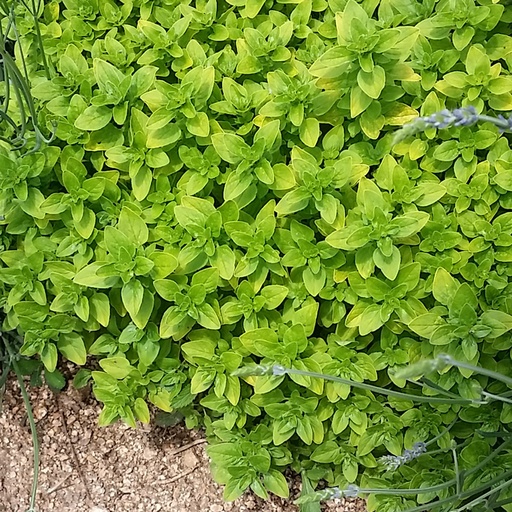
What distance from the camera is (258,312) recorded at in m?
1.71

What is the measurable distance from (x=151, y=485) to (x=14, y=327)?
0.66m

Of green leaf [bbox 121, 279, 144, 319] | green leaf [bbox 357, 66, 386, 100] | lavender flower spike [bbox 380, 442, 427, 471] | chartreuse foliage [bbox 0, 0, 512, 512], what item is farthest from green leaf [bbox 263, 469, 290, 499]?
green leaf [bbox 357, 66, 386, 100]

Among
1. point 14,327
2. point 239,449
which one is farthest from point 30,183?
point 239,449

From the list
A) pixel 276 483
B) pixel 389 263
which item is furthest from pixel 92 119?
pixel 276 483

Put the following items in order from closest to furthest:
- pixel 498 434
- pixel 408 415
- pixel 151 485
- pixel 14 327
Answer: pixel 498 434
pixel 408 415
pixel 14 327
pixel 151 485

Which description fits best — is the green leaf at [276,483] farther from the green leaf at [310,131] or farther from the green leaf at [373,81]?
the green leaf at [373,81]

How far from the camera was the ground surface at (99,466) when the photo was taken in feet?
6.59

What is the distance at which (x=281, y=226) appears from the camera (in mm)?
1736

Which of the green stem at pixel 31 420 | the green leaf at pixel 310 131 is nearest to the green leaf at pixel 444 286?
the green leaf at pixel 310 131

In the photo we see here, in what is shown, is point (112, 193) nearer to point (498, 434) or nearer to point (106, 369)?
point (106, 369)

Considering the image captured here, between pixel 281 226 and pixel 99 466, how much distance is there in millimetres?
989

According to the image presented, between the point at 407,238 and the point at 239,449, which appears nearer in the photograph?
the point at 407,238

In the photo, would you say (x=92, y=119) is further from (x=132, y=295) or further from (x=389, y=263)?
(x=389, y=263)

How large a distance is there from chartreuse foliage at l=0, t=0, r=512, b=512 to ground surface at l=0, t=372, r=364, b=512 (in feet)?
0.86
